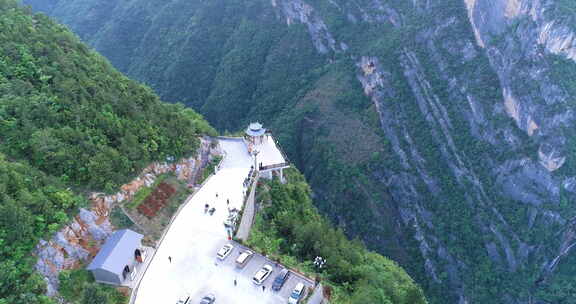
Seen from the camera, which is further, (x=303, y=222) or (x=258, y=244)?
(x=303, y=222)

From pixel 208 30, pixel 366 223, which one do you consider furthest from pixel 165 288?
pixel 208 30

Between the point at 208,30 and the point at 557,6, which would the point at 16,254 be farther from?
the point at 208,30

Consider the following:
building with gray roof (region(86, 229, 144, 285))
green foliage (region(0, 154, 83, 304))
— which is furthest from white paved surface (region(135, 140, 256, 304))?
green foliage (region(0, 154, 83, 304))

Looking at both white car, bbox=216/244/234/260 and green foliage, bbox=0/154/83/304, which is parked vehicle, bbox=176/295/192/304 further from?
green foliage, bbox=0/154/83/304

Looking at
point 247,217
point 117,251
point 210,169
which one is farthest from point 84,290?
point 210,169

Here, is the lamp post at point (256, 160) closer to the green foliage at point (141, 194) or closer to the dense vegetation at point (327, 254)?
the dense vegetation at point (327, 254)
